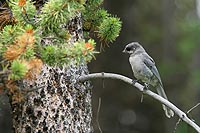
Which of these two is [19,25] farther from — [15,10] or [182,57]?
[182,57]

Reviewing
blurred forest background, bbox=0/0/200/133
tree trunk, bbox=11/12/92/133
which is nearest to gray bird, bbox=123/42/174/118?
tree trunk, bbox=11/12/92/133

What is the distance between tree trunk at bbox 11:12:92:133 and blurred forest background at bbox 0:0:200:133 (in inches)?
283

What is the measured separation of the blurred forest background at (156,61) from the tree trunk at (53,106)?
23.5 ft

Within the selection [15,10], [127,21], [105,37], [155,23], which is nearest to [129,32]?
[127,21]

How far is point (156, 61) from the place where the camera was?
12797 mm

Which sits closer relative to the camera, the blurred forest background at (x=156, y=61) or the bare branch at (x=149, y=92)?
the bare branch at (x=149, y=92)

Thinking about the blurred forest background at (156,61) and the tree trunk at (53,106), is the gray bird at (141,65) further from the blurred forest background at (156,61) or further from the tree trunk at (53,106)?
the blurred forest background at (156,61)

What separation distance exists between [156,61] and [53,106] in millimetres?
9015

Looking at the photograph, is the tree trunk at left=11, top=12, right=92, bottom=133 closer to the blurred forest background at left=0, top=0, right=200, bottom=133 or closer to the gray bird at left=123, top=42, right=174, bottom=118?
the gray bird at left=123, top=42, right=174, bottom=118

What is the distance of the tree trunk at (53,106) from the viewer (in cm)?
392

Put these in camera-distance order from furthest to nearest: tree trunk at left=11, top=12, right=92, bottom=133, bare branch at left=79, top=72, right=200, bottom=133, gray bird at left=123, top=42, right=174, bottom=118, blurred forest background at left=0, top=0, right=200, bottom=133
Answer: blurred forest background at left=0, top=0, right=200, bottom=133, gray bird at left=123, top=42, right=174, bottom=118, tree trunk at left=11, top=12, right=92, bottom=133, bare branch at left=79, top=72, right=200, bottom=133

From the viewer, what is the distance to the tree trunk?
392 cm

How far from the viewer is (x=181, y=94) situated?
12.8 meters

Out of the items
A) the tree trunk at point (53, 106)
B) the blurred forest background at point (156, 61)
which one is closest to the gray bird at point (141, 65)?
the tree trunk at point (53, 106)
